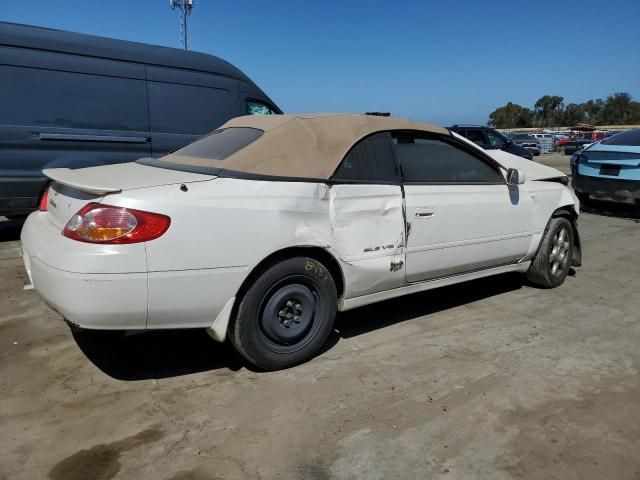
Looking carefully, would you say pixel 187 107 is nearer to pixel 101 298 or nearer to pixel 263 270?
pixel 263 270

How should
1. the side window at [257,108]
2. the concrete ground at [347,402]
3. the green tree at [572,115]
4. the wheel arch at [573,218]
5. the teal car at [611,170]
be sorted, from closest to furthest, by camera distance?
the concrete ground at [347,402] → the wheel arch at [573,218] → the side window at [257,108] → the teal car at [611,170] → the green tree at [572,115]

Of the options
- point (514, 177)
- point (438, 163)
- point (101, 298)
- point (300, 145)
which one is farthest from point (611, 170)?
point (101, 298)

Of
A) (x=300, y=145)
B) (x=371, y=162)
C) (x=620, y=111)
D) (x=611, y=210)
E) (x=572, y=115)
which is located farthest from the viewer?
(x=572, y=115)

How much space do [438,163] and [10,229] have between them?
606cm

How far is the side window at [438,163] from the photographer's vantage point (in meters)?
3.95

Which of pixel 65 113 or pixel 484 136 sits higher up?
pixel 65 113

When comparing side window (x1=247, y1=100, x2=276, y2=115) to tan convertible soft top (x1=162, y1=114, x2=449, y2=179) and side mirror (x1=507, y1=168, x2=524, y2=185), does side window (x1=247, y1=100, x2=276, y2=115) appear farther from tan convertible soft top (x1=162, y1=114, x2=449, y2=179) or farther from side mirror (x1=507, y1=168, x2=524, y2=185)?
side mirror (x1=507, y1=168, x2=524, y2=185)

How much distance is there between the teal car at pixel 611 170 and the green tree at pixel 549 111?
301 feet

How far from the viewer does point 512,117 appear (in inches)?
3888

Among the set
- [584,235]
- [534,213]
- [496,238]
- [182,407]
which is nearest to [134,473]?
[182,407]

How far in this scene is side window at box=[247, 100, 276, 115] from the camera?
7.79 m

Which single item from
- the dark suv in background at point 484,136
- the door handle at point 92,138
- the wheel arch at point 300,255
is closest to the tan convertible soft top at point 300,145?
the wheel arch at point 300,255

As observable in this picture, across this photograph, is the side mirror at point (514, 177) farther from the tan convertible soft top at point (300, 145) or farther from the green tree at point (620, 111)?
the green tree at point (620, 111)

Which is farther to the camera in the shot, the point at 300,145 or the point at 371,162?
the point at 371,162
